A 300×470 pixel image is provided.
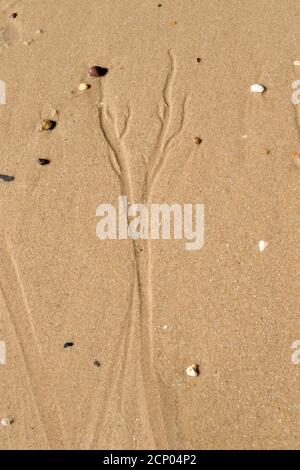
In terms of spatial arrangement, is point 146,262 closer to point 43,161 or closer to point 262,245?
point 262,245

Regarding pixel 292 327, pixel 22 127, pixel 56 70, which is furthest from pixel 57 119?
pixel 292 327

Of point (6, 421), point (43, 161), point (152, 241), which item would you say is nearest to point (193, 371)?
point (152, 241)

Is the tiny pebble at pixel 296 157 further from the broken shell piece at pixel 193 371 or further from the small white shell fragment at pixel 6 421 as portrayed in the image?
the small white shell fragment at pixel 6 421

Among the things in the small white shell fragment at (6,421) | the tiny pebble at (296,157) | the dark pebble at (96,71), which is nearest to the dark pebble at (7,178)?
the dark pebble at (96,71)

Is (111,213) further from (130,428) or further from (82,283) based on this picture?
(130,428)

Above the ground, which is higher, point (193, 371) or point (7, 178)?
point (7, 178)
